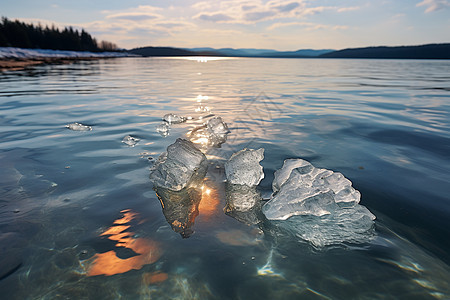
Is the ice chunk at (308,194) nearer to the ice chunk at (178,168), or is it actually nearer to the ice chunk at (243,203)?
the ice chunk at (243,203)

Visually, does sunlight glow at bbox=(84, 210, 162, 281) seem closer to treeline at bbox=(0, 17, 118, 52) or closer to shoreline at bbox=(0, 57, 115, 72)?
shoreline at bbox=(0, 57, 115, 72)

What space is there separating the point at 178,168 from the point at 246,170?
786 mm

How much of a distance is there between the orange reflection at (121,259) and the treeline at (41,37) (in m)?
81.5

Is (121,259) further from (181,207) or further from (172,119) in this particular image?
(172,119)

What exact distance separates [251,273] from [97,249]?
1.14 m

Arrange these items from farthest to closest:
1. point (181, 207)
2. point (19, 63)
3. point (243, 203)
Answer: point (19, 63) < point (243, 203) < point (181, 207)

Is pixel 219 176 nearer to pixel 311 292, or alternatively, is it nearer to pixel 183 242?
pixel 183 242

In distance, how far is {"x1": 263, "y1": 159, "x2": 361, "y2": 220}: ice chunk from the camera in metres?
2.17

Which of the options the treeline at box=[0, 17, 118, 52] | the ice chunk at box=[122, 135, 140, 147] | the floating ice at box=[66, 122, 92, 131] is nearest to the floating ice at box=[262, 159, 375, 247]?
the ice chunk at box=[122, 135, 140, 147]

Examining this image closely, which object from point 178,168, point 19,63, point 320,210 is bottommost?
point 320,210

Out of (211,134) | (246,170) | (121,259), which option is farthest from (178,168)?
(211,134)

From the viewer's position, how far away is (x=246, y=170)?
2.84 m

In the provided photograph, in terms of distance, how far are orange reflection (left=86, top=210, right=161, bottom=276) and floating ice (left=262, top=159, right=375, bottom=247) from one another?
1.04m

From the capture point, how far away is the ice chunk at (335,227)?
1.94 metres
